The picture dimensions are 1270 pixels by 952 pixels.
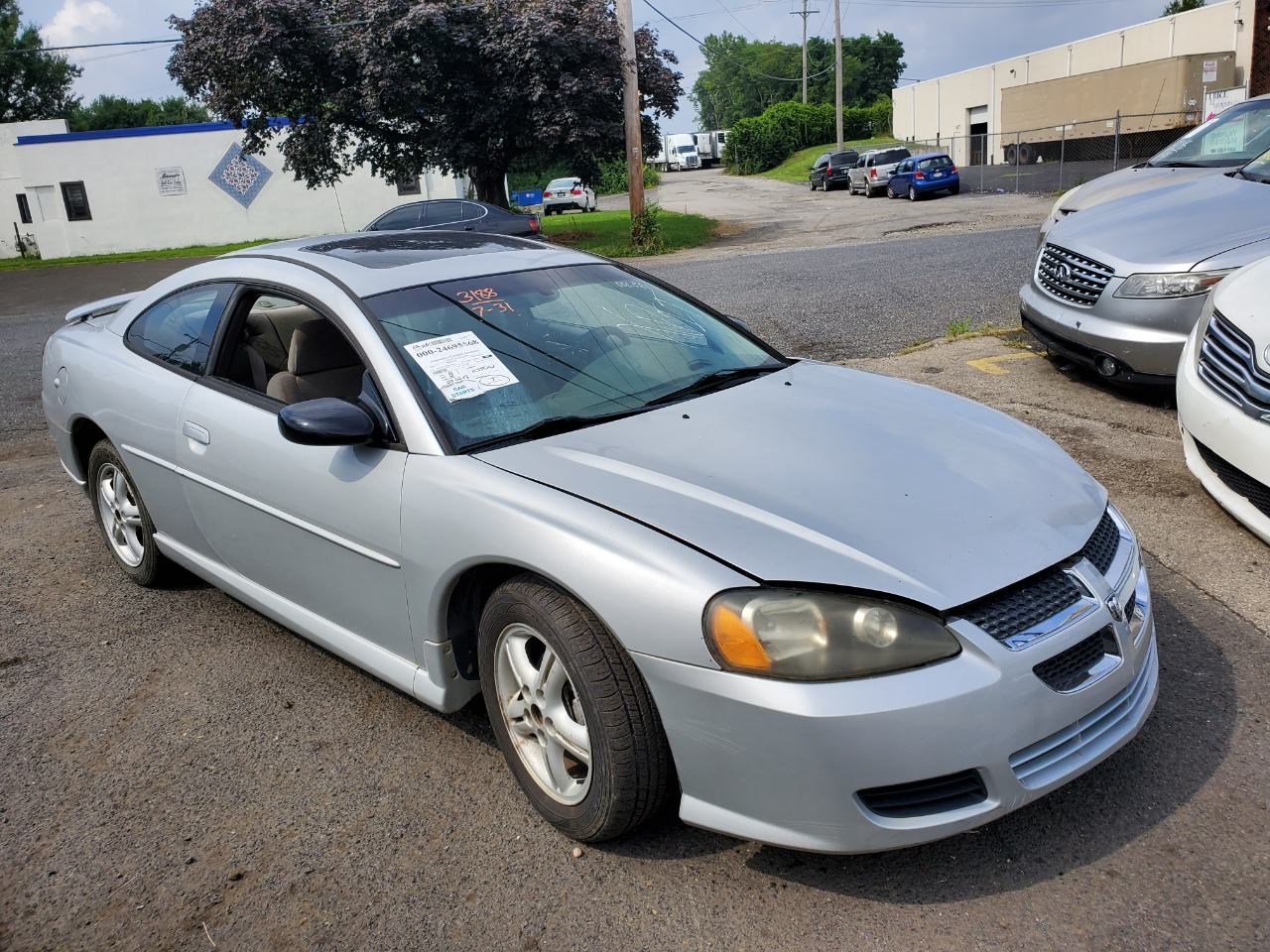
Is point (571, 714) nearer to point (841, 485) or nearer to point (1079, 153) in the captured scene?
point (841, 485)

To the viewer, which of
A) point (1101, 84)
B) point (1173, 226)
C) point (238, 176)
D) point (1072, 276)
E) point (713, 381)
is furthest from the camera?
point (1101, 84)

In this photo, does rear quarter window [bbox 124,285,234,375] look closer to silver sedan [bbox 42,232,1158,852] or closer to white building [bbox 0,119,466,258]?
→ silver sedan [bbox 42,232,1158,852]

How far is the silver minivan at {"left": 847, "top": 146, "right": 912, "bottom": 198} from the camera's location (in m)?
35.5

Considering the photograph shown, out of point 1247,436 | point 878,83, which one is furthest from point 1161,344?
point 878,83

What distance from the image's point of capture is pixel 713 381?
142 inches

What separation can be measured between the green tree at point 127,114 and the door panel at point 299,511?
6541 cm

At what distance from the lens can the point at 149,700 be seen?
3729mm

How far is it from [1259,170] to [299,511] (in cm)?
616

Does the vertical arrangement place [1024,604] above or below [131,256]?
above

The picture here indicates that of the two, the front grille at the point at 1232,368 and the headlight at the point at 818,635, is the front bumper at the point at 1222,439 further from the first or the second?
the headlight at the point at 818,635

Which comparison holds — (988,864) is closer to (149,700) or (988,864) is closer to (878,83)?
(149,700)

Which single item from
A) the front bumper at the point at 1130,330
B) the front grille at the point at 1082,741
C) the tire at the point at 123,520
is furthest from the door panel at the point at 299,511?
the front bumper at the point at 1130,330

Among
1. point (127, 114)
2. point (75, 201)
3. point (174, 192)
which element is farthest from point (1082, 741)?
point (127, 114)

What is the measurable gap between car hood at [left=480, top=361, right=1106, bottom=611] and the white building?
3363 centimetres
